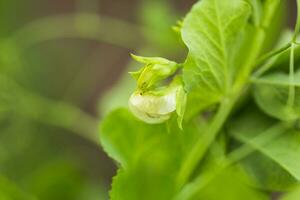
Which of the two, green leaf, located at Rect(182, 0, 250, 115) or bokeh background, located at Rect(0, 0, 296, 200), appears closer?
green leaf, located at Rect(182, 0, 250, 115)

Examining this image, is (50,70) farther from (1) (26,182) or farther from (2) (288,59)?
(2) (288,59)

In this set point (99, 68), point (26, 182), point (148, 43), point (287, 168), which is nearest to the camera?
point (287, 168)

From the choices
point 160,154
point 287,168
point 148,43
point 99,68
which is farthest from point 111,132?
point 99,68

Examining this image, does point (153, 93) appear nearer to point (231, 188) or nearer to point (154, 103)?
point (154, 103)

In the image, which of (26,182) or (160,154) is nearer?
(160,154)

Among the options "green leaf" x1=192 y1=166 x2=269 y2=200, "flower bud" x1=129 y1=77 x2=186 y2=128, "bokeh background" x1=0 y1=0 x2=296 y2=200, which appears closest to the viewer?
"flower bud" x1=129 y1=77 x2=186 y2=128

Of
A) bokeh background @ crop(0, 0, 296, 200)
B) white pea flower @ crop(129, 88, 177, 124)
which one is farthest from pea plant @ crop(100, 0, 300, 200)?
bokeh background @ crop(0, 0, 296, 200)

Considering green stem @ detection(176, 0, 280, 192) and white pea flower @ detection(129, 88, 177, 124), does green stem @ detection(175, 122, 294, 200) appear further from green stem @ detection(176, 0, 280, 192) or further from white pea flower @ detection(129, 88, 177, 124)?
white pea flower @ detection(129, 88, 177, 124)

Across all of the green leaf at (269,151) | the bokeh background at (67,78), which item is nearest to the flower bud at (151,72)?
the green leaf at (269,151)
